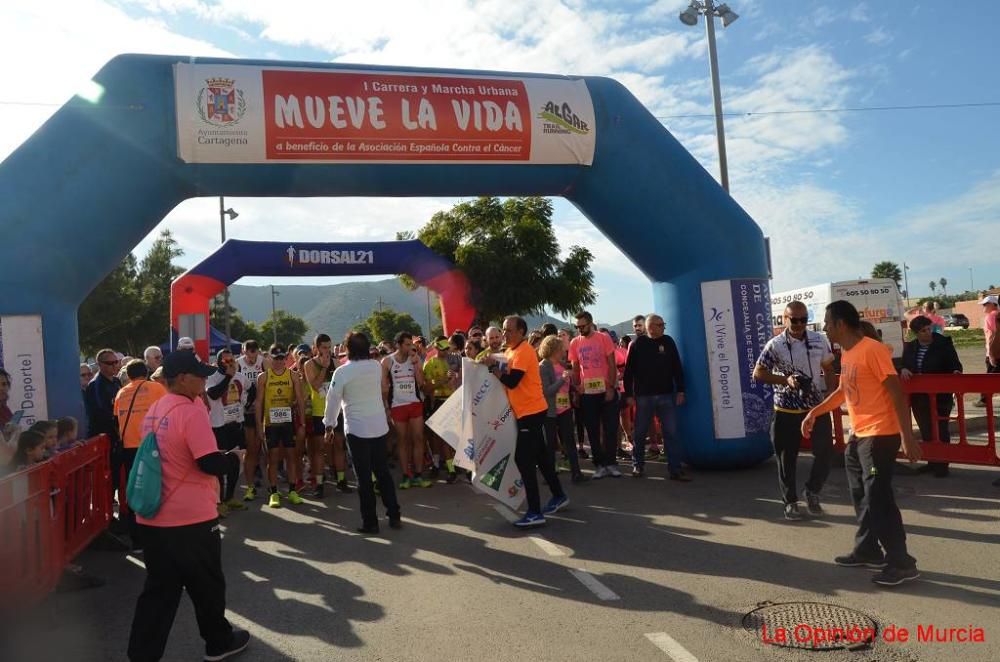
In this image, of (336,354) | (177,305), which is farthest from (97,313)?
(336,354)

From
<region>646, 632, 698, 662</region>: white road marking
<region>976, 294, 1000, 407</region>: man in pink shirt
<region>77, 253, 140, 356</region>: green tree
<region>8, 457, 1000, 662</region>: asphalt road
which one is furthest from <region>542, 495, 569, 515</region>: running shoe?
<region>77, 253, 140, 356</region>: green tree

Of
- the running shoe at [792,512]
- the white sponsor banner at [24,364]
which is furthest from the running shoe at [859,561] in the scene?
the white sponsor banner at [24,364]

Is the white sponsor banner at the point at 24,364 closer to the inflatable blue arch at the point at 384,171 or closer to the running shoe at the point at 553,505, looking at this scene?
the inflatable blue arch at the point at 384,171

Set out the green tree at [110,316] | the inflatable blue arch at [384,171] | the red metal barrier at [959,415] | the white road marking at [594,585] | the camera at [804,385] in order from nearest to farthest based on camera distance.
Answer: the white road marking at [594,585]
the camera at [804,385]
the inflatable blue arch at [384,171]
the red metal barrier at [959,415]
the green tree at [110,316]

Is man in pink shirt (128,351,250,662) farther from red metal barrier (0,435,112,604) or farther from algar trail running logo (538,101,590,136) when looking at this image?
algar trail running logo (538,101,590,136)

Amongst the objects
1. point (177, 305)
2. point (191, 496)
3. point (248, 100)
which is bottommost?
point (191, 496)

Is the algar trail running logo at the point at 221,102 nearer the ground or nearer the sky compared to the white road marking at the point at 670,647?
nearer the sky

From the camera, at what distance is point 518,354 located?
6.67 metres

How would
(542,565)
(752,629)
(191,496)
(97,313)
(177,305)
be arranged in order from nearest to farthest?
(191,496)
(752,629)
(542,565)
(177,305)
(97,313)

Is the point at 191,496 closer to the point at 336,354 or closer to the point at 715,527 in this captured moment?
the point at 715,527

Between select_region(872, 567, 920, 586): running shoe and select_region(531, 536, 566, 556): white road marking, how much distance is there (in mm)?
2245

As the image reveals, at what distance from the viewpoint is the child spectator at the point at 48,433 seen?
5.71 m

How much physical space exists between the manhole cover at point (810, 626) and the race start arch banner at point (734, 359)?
416 centimetres

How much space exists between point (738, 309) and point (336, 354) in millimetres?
6791
